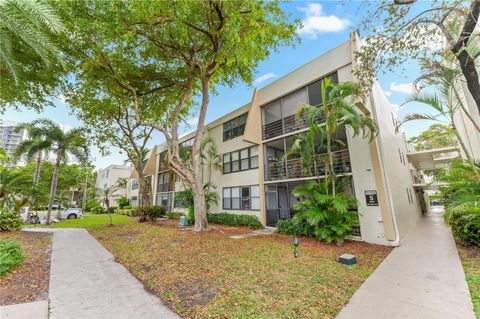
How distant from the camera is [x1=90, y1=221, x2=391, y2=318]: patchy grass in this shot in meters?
3.69

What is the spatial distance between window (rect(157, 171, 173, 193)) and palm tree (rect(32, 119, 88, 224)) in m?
7.50

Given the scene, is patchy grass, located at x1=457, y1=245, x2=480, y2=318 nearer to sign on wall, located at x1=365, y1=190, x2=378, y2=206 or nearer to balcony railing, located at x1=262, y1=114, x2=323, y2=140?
sign on wall, located at x1=365, y1=190, x2=378, y2=206

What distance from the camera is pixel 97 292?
4.39 m

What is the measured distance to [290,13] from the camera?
991 cm

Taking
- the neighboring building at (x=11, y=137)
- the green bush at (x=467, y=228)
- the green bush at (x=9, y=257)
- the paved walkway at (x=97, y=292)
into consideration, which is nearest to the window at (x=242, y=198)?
the paved walkway at (x=97, y=292)

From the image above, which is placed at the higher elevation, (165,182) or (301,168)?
(165,182)

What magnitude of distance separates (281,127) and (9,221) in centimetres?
1600

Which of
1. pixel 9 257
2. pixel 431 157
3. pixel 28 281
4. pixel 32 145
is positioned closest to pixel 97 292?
pixel 28 281

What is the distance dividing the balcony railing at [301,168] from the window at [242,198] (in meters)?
1.42

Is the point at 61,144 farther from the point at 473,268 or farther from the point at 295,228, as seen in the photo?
the point at 473,268

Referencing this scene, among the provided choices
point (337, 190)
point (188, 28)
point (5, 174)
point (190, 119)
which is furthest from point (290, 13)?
point (5, 174)

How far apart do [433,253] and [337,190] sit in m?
3.54

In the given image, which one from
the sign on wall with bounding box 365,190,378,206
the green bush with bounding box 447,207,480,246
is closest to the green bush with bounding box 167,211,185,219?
the sign on wall with bounding box 365,190,378,206

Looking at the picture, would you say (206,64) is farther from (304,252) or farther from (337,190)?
(304,252)
